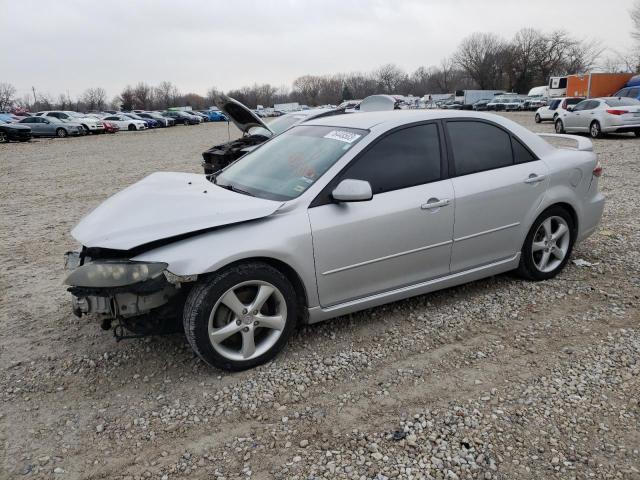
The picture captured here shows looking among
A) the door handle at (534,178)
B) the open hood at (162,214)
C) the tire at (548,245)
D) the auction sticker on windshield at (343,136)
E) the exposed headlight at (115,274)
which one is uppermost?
the auction sticker on windshield at (343,136)

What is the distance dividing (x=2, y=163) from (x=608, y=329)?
58.6ft

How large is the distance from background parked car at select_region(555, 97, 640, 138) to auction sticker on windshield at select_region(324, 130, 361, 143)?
15.9 meters

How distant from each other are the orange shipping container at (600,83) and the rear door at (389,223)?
31.1 meters

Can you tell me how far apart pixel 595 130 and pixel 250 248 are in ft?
58.1

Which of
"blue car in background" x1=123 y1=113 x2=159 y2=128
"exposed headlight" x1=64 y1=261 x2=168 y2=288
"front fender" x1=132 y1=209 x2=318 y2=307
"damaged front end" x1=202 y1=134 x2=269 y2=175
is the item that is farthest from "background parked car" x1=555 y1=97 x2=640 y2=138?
"blue car in background" x1=123 y1=113 x2=159 y2=128

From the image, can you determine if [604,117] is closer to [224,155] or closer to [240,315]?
[224,155]

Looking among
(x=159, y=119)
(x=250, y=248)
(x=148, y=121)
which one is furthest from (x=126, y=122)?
(x=250, y=248)

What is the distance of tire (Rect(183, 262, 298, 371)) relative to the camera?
2.97m

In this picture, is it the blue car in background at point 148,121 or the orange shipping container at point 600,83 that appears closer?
the orange shipping container at point 600,83

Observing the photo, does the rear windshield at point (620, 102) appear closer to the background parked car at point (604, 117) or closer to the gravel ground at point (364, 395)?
the background parked car at point (604, 117)

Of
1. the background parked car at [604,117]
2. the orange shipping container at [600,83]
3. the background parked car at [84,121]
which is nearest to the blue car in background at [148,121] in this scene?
the background parked car at [84,121]

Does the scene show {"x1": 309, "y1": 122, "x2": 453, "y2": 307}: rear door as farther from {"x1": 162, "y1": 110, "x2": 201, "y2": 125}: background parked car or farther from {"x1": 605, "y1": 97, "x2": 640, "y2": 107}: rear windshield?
{"x1": 162, "y1": 110, "x2": 201, "y2": 125}: background parked car

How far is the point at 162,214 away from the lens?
3.08 m

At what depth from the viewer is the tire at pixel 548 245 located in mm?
4316
